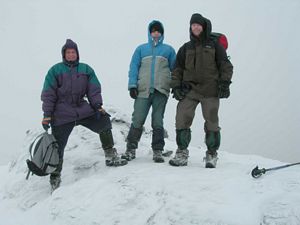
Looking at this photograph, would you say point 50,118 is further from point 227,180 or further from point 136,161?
Answer: point 227,180

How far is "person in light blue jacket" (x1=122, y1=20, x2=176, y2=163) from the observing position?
7.46m

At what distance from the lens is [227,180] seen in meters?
5.84

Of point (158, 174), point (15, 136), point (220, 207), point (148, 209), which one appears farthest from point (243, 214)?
point (15, 136)

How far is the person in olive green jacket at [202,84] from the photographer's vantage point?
6.90m

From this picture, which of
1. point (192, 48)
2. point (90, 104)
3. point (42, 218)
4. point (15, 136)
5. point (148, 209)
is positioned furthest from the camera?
point (15, 136)

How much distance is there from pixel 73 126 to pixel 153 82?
184 cm

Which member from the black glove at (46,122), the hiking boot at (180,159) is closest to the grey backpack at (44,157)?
the black glove at (46,122)

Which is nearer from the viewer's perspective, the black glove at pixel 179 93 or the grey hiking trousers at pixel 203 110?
the grey hiking trousers at pixel 203 110

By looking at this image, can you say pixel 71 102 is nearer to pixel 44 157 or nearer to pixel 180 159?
pixel 44 157

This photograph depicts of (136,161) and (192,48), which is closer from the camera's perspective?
(192,48)

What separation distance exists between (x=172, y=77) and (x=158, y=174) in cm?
192

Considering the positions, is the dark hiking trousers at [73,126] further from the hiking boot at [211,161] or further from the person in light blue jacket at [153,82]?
the hiking boot at [211,161]

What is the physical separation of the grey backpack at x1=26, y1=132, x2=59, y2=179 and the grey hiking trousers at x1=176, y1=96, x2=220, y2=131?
2.39 meters

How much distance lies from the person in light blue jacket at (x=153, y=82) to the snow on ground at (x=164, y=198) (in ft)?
2.04
